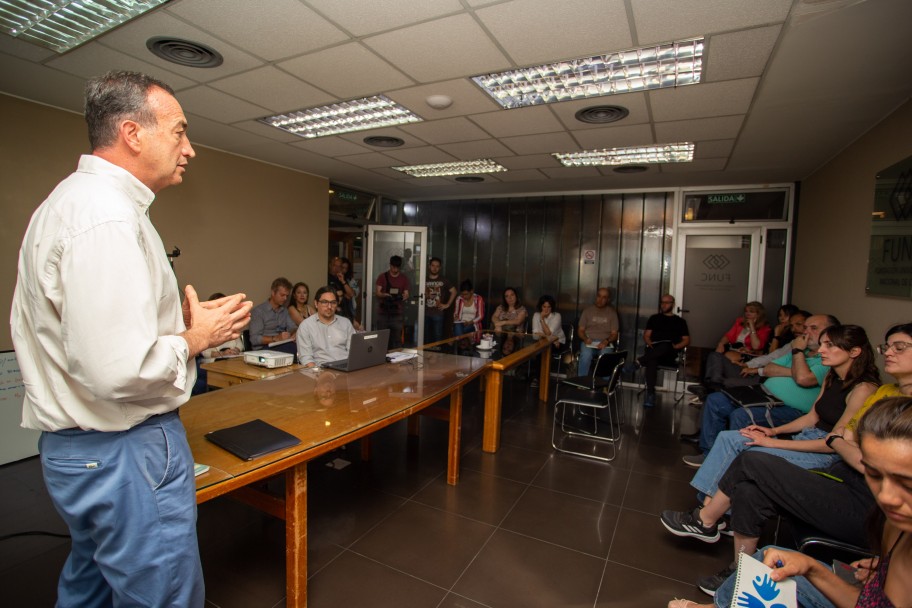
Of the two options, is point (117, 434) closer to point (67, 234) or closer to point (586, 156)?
point (67, 234)

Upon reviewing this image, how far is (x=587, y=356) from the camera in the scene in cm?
583

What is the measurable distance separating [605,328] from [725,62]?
12.9ft

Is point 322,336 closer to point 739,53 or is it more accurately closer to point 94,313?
point 94,313

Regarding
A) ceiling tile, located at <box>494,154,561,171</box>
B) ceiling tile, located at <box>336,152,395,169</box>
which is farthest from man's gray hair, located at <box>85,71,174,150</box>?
ceiling tile, located at <box>494,154,561,171</box>

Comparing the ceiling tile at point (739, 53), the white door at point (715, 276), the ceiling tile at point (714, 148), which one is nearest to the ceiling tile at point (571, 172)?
the ceiling tile at point (714, 148)

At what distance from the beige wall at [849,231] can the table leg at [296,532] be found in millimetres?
3700

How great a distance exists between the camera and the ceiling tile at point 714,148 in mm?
4137

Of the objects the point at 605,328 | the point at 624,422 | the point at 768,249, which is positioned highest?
the point at 768,249

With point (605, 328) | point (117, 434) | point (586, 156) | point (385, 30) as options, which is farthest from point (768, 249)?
point (117, 434)

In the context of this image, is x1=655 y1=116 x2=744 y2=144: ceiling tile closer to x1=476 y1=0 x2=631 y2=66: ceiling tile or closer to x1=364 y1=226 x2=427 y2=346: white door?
x1=476 y1=0 x2=631 y2=66: ceiling tile

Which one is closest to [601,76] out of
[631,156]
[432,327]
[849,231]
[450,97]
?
[450,97]

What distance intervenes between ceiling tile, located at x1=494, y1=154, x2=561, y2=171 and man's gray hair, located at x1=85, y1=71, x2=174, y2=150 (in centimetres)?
421

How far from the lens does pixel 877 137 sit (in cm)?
348

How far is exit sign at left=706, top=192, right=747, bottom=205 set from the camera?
5.99 m
